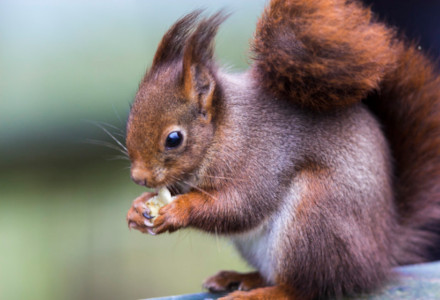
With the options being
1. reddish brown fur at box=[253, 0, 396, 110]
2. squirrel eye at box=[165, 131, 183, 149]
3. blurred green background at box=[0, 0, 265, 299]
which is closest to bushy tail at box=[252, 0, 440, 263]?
reddish brown fur at box=[253, 0, 396, 110]

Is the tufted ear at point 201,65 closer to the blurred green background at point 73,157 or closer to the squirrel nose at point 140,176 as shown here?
the squirrel nose at point 140,176

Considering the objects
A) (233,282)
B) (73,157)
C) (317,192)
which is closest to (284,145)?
(317,192)

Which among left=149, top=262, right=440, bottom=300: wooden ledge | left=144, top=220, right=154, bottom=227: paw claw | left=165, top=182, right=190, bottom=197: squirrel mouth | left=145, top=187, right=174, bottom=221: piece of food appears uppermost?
left=165, top=182, right=190, bottom=197: squirrel mouth

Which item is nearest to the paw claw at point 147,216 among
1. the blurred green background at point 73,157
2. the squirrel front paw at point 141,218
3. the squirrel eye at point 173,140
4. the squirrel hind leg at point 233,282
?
the squirrel front paw at point 141,218

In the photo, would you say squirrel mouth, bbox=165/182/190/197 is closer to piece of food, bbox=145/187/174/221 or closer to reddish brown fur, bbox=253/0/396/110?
piece of food, bbox=145/187/174/221

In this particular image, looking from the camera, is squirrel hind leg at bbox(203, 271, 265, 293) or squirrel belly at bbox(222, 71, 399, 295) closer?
squirrel belly at bbox(222, 71, 399, 295)

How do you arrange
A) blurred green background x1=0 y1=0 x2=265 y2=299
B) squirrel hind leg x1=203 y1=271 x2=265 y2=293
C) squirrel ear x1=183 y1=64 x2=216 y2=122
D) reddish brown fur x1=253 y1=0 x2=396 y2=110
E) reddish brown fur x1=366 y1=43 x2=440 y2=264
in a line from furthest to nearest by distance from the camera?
blurred green background x1=0 y1=0 x2=265 y2=299 → squirrel hind leg x1=203 y1=271 x2=265 y2=293 → reddish brown fur x1=366 y1=43 x2=440 y2=264 → squirrel ear x1=183 y1=64 x2=216 y2=122 → reddish brown fur x1=253 y1=0 x2=396 y2=110

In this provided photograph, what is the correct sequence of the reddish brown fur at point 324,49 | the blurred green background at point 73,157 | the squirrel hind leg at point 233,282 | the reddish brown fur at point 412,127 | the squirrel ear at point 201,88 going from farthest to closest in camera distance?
the blurred green background at point 73,157 → the squirrel hind leg at point 233,282 → the reddish brown fur at point 412,127 → the squirrel ear at point 201,88 → the reddish brown fur at point 324,49

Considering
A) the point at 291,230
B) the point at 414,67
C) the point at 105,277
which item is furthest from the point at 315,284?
the point at 105,277
